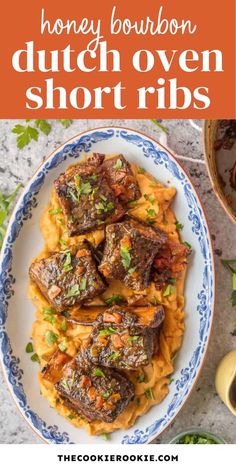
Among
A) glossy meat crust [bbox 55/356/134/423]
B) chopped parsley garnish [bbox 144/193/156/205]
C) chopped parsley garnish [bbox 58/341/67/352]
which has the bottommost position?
glossy meat crust [bbox 55/356/134/423]

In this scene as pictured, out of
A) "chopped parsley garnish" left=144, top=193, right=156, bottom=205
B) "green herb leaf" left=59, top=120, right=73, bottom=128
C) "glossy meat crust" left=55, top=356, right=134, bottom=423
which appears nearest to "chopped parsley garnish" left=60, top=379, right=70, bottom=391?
"glossy meat crust" left=55, top=356, right=134, bottom=423

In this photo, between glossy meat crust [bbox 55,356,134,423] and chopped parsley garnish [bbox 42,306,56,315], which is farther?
chopped parsley garnish [bbox 42,306,56,315]

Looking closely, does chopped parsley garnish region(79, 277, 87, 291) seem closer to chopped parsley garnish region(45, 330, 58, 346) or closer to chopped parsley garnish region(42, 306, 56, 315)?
chopped parsley garnish region(42, 306, 56, 315)

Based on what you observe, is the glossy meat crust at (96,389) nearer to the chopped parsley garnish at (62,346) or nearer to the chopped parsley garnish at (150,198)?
the chopped parsley garnish at (62,346)

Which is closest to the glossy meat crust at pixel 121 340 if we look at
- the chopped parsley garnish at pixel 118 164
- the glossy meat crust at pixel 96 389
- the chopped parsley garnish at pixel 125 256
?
the glossy meat crust at pixel 96 389

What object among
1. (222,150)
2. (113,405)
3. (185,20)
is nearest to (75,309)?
(113,405)

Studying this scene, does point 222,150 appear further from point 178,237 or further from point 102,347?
point 102,347
